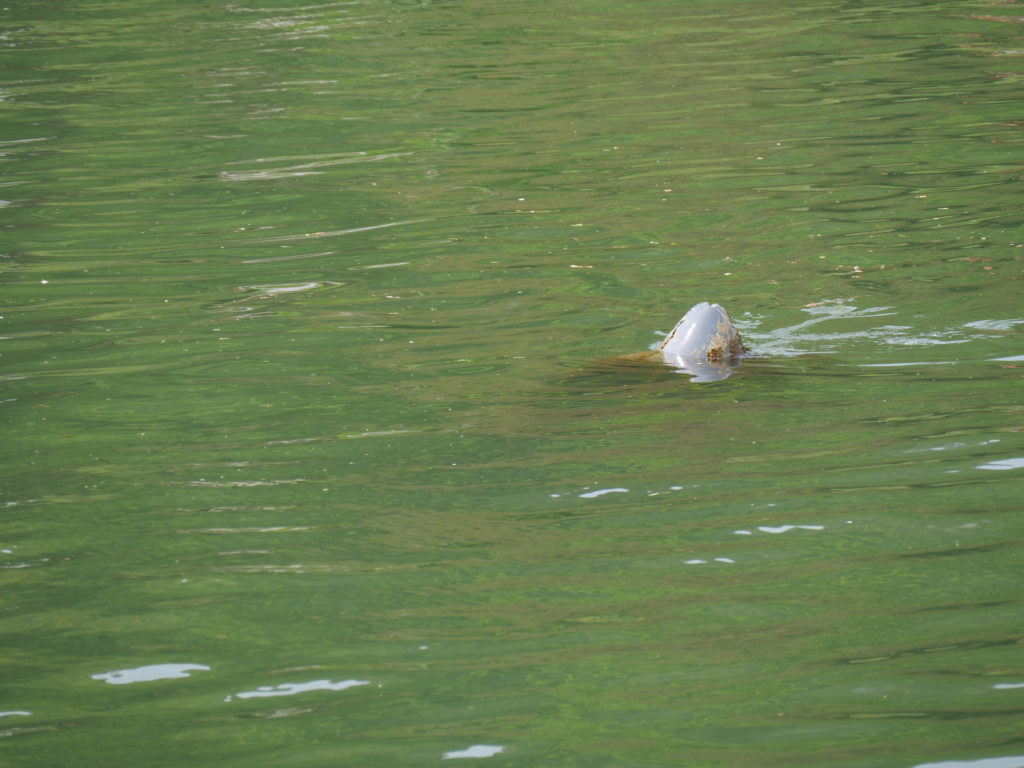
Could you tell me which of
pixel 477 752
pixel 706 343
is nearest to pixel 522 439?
pixel 706 343

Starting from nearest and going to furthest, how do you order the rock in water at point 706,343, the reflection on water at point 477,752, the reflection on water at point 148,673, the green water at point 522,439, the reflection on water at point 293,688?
the reflection on water at point 477,752 → the green water at point 522,439 → the reflection on water at point 293,688 → the reflection on water at point 148,673 → the rock in water at point 706,343

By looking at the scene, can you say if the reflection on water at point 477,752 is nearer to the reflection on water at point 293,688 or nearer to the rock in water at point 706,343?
the reflection on water at point 293,688

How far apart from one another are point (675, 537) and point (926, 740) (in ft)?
4.80

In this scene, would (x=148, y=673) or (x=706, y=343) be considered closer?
(x=148, y=673)

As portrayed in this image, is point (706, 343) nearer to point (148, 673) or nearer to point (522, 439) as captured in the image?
point (522, 439)

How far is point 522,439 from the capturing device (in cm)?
588

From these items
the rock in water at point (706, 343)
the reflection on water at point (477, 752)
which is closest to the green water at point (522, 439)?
the reflection on water at point (477, 752)

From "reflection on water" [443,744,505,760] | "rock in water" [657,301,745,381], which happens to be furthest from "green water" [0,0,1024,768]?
"rock in water" [657,301,745,381]

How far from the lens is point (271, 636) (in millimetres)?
4309

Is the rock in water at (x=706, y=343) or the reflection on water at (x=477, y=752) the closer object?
the reflection on water at (x=477, y=752)

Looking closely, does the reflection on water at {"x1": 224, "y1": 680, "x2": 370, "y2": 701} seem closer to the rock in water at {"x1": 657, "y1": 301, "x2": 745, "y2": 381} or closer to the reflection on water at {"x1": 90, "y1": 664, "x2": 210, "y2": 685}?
the reflection on water at {"x1": 90, "y1": 664, "x2": 210, "y2": 685}

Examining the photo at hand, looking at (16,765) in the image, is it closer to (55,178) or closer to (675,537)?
(675,537)

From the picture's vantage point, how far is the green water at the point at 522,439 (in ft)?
12.5

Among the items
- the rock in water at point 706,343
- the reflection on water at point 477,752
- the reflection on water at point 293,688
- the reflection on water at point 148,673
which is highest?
the rock in water at point 706,343
